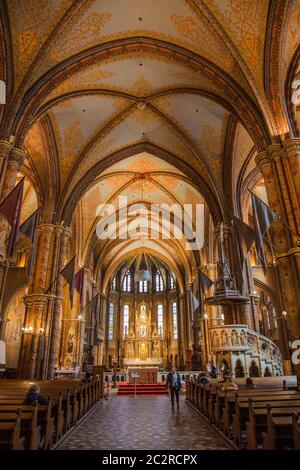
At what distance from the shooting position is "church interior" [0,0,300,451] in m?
7.32

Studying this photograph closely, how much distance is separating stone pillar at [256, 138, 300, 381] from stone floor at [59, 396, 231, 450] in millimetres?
→ 3715

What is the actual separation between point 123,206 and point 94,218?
10.2 ft

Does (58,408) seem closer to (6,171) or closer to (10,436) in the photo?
(10,436)

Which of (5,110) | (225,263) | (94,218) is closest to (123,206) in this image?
(94,218)

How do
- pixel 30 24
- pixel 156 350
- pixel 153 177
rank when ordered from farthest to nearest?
pixel 156 350
pixel 153 177
pixel 30 24

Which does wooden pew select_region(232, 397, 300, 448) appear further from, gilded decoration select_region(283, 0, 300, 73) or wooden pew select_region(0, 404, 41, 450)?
gilded decoration select_region(283, 0, 300, 73)

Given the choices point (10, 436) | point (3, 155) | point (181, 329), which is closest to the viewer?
point (10, 436)

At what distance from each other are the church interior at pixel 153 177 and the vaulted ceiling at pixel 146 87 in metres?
0.06

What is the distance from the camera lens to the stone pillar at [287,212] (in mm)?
8727

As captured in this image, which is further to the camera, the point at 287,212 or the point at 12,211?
the point at 287,212

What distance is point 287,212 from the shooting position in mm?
9391

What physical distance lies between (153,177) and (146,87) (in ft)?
25.7

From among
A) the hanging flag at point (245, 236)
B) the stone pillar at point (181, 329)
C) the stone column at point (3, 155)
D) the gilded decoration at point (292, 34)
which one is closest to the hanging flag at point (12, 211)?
the stone column at point (3, 155)

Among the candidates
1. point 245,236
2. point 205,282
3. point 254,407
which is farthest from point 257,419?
point 205,282
